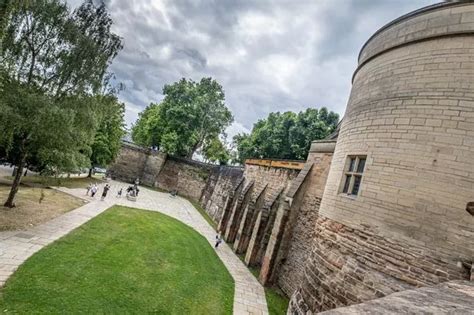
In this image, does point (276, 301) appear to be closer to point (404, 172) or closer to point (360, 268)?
point (360, 268)

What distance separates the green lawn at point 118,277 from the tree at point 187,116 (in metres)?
24.3

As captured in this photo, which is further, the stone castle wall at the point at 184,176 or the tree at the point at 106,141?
the stone castle wall at the point at 184,176

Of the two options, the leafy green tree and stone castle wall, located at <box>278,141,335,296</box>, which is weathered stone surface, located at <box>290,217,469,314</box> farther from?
the leafy green tree

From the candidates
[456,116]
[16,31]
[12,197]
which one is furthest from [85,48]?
[456,116]

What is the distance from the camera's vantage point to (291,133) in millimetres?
30797

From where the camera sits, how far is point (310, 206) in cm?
1175

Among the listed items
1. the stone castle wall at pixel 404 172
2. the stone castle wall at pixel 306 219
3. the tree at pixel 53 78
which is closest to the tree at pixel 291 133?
the stone castle wall at pixel 306 219

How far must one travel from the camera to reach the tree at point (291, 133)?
2959 centimetres

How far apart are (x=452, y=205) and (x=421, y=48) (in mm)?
3288

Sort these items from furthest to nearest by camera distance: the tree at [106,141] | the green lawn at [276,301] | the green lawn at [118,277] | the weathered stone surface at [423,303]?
the tree at [106,141], the green lawn at [276,301], the green lawn at [118,277], the weathered stone surface at [423,303]

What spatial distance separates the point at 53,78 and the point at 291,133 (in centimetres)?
2314

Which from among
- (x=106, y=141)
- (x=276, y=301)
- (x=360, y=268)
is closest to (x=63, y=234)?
(x=276, y=301)

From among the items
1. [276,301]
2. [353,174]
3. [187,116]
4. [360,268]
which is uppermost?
[187,116]

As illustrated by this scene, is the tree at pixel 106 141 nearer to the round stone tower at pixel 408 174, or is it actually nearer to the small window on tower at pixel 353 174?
the small window on tower at pixel 353 174
